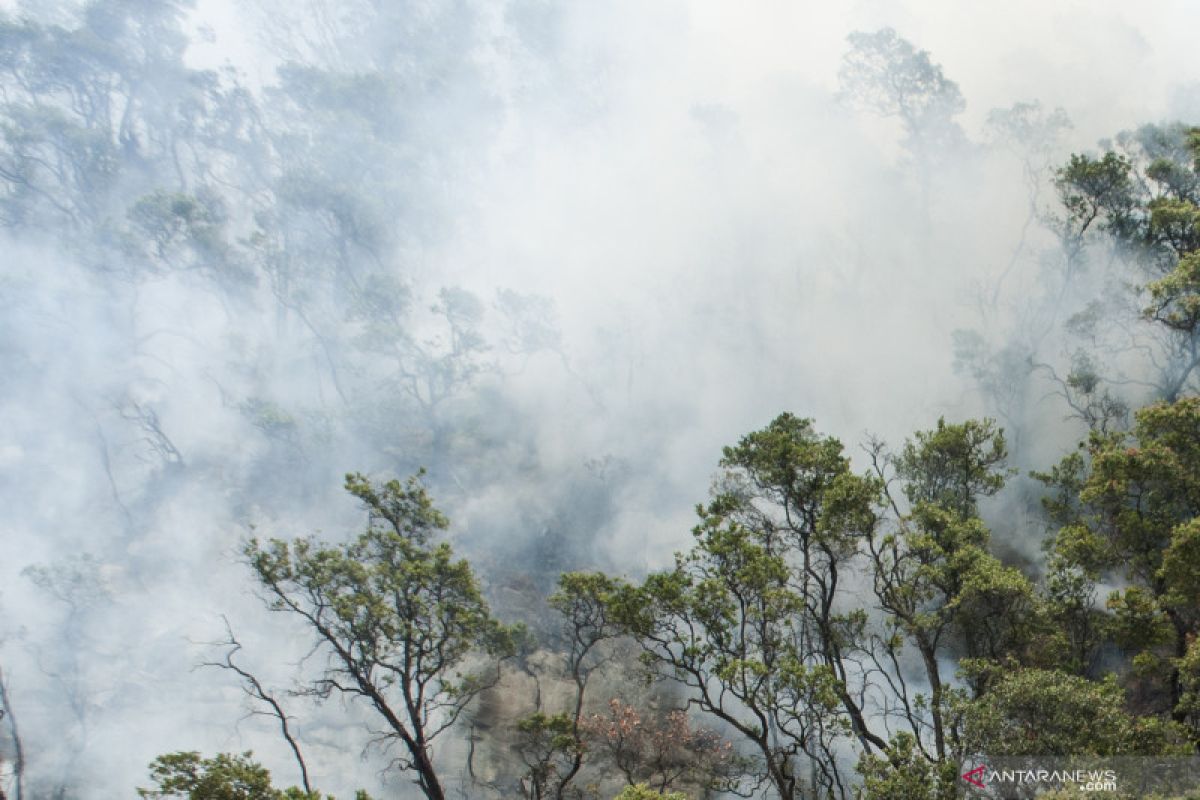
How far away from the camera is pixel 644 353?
39.8m

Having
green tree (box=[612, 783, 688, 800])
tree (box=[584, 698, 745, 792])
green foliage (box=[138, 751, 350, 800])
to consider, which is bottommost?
green tree (box=[612, 783, 688, 800])

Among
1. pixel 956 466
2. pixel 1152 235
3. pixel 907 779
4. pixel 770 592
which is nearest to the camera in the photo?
pixel 907 779

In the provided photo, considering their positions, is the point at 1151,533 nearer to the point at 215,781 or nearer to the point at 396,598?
the point at 396,598

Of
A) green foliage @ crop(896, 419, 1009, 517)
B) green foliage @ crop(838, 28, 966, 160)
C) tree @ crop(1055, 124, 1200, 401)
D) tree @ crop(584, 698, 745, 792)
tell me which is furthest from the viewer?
green foliage @ crop(838, 28, 966, 160)

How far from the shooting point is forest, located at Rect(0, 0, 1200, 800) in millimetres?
14008

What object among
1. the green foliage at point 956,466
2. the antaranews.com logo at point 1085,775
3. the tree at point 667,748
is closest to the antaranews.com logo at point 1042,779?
the antaranews.com logo at point 1085,775

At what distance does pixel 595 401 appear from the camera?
126 feet

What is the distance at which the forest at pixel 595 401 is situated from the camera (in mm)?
14008

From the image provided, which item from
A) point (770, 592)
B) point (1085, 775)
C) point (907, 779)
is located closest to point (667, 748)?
point (770, 592)

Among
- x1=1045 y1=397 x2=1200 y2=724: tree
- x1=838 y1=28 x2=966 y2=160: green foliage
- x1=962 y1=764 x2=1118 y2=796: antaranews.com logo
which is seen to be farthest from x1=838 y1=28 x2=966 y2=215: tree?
x1=962 y1=764 x2=1118 y2=796: antaranews.com logo

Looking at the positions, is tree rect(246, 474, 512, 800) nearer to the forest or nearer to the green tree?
the forest

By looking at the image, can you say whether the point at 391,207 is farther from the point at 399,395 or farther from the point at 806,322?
the point at 806,322

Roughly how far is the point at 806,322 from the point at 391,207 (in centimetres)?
2606

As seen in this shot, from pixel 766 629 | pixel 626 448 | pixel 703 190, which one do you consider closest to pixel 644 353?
pixel 626 448
